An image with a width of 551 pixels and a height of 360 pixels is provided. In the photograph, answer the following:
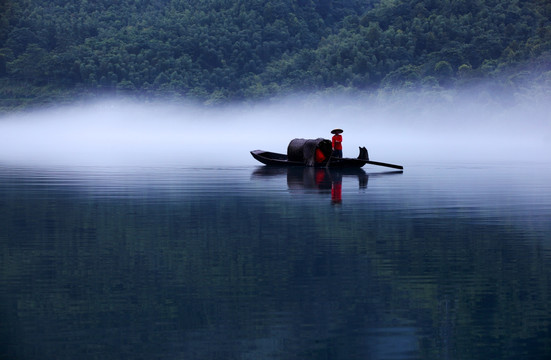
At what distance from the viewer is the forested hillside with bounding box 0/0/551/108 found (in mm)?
150375

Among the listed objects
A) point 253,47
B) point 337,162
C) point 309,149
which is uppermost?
point 253,47

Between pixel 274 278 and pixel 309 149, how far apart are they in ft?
91.2

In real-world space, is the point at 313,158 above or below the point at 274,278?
above

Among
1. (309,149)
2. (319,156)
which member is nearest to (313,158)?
(319,156)

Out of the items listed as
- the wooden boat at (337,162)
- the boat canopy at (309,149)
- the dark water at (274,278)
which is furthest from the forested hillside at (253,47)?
the dark water at (274,278)

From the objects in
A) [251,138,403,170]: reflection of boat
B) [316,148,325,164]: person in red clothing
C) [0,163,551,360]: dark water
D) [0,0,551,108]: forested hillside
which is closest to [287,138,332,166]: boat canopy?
[251,138,403,170]: reflection of boat

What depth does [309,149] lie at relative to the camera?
40125mm

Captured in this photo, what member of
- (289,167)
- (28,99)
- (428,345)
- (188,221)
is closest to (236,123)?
(28,99)

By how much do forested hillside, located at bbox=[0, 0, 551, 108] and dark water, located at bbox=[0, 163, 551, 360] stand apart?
368 feet

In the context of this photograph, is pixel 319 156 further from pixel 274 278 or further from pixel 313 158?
pixel 274 278

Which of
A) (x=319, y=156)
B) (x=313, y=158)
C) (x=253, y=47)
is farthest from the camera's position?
(x=253, y=47)

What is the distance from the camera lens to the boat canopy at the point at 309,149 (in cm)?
4003

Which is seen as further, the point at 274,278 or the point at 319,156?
the point at 319,156

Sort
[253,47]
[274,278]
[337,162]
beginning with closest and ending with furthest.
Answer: [274,278], [337,162], [253,47]
